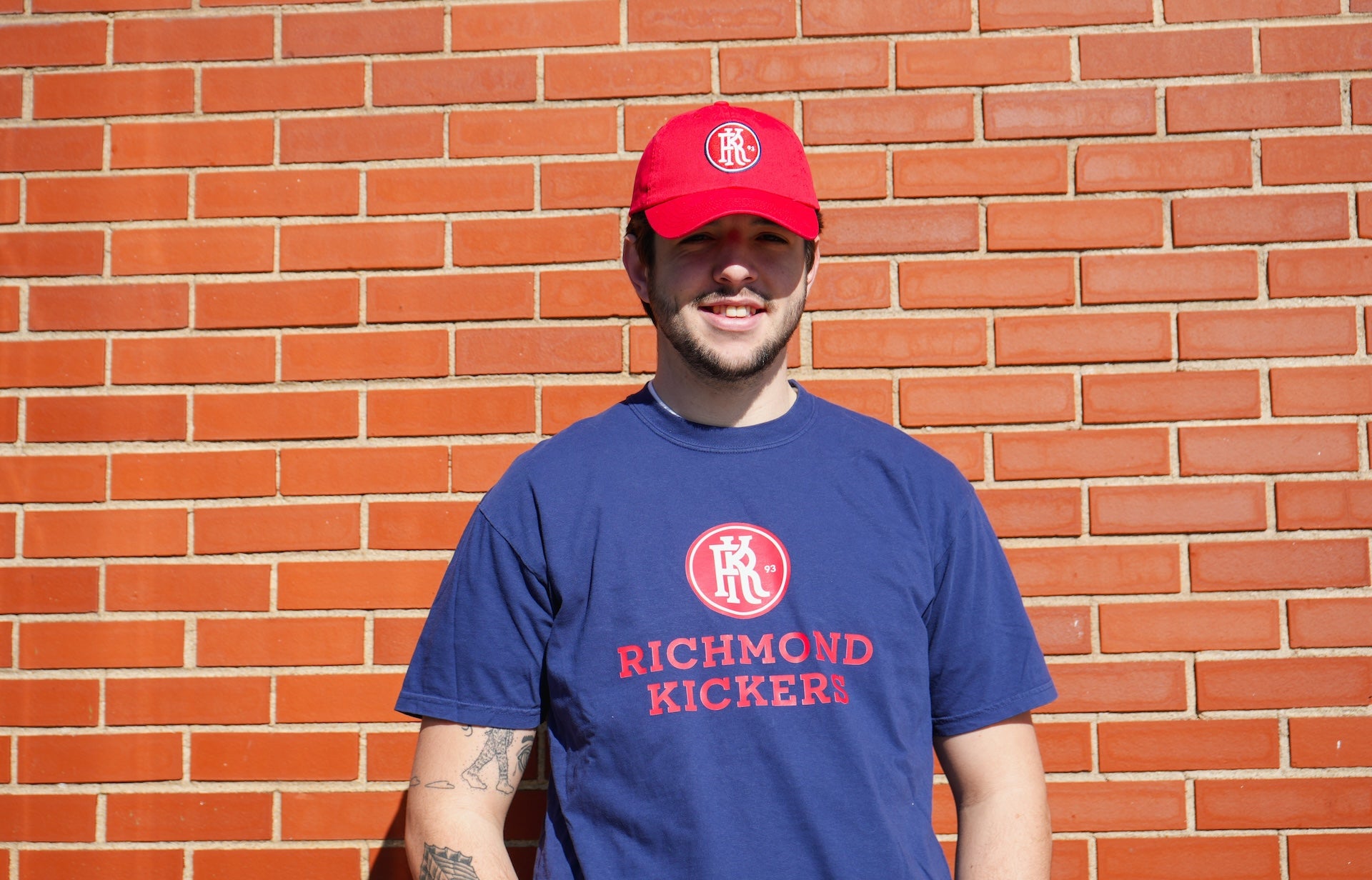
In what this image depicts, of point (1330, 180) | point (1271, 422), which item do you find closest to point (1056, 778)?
point (1271, 422)

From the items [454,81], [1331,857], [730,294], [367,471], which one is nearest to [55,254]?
[367,471]

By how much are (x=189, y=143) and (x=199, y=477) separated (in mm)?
710

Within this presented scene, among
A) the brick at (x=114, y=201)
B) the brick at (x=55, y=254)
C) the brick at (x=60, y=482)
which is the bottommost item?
the brick at (x=60, y=482)

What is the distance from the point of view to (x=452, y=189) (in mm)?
2127

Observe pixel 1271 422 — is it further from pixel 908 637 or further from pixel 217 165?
pixel 217 165

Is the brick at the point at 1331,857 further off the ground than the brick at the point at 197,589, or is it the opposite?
the brick at the point at 197,589

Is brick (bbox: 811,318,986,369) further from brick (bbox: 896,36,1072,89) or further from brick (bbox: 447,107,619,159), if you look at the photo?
brick (bbox: 447,107,619,159)

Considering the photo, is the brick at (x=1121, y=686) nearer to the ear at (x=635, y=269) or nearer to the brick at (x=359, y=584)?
the ear at (x=635, y=269)

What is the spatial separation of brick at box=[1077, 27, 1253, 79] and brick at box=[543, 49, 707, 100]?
617 mm

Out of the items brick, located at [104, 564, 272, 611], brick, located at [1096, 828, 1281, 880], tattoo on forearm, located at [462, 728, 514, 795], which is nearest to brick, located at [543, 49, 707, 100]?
brick, located at [104, 564, 272, 611]

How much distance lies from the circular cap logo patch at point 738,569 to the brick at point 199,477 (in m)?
1.05

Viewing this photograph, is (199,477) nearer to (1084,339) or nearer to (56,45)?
(56,45)

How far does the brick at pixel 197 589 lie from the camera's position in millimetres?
2082

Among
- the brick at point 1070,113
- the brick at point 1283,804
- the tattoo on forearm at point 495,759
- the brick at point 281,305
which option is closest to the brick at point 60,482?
the brick at point 281,305
